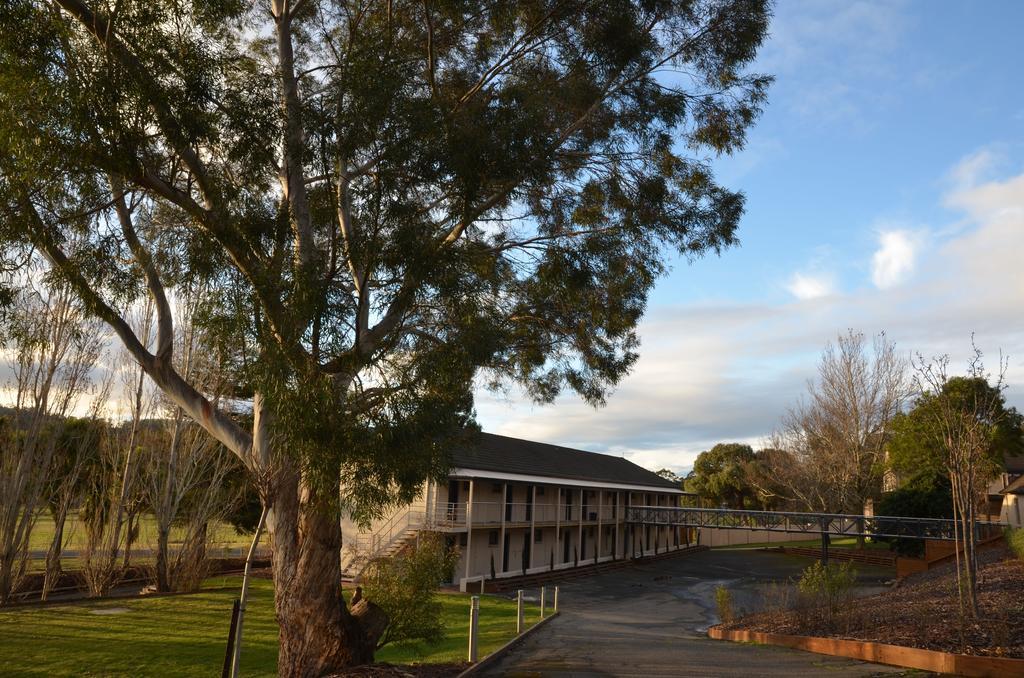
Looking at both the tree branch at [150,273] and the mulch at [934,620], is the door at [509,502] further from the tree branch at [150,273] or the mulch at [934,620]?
the tree branch at [150,273]

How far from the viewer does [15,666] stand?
13.7m

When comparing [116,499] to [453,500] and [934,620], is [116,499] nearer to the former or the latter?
[453,500]

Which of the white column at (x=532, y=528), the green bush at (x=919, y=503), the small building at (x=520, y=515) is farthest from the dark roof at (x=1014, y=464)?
the white column at (x=532, y=528)

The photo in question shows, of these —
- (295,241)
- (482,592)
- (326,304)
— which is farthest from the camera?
(482,592)

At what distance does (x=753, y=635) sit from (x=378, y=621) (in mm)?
8058

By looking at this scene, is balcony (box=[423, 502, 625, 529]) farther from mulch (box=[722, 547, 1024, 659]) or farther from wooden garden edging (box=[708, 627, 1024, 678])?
wooden garden edging (box=[708, 627, 1024, 678])

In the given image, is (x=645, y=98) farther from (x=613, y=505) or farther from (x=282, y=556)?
(x=613, y=505)

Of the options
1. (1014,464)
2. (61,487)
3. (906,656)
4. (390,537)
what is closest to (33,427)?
(61,487)

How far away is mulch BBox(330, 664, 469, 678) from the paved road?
2.16 ft

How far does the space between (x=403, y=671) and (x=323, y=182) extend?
27.6 ft

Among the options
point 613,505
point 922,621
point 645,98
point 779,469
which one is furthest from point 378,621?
point 779,469

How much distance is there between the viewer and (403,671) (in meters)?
11.1

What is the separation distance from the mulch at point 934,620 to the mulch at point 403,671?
698cm

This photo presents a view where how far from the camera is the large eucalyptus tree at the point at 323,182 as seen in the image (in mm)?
9789
